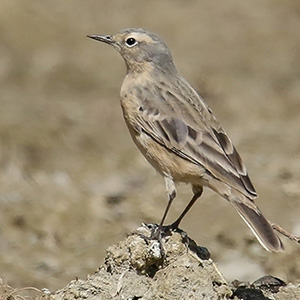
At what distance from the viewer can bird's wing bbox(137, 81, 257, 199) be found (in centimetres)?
835

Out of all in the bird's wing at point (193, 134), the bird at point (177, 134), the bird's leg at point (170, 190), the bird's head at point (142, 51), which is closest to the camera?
the bird at point (177, 134)

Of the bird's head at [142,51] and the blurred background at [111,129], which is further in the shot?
the blurred background at [111,129]

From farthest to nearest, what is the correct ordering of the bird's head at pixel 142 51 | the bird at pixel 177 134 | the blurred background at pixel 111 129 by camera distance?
the blurred background at pixel 111 129 < the bird's head at pixel 142 51 < the bird at pixel 177 134

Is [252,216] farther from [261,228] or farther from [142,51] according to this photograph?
[142,51]

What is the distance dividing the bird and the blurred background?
2.33 m

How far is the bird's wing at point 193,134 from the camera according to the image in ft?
27.4

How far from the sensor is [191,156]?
27.9 ft

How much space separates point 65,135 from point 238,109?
2774 millimetres

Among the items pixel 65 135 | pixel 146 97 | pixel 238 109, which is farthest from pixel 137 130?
pixel 238 109

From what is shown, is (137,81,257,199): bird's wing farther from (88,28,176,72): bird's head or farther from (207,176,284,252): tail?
(88,28,176,72): bird's head

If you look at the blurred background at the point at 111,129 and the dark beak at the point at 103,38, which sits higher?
the blurred background at the point at 111,129

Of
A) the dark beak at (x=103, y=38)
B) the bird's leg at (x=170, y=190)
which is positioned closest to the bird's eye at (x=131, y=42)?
the dark beak at (x=103, y=38)

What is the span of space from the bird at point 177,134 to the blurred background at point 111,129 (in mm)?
2326

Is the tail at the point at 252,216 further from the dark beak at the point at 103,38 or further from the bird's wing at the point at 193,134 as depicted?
the dark beak at the point at 103,38
